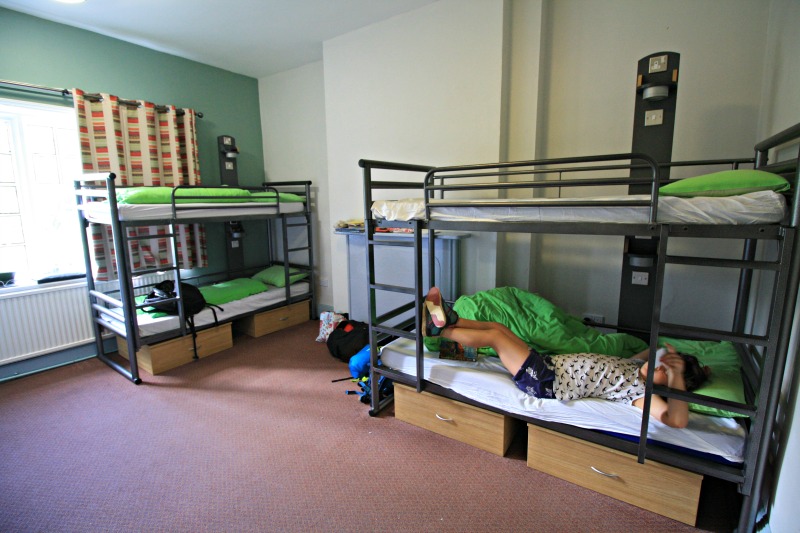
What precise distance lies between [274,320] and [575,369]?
314 centimetres

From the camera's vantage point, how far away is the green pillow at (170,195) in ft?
9.54

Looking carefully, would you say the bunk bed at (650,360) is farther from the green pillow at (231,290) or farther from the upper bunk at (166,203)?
the green pillow at (231,290)

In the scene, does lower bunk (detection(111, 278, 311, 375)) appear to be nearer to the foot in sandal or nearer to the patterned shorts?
the foot in sandal

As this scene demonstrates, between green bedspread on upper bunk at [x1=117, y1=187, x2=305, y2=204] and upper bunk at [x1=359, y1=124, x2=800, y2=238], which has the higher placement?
green bedspread on upper bunk at [x1=117, y1=187, x2=305, y2=204]

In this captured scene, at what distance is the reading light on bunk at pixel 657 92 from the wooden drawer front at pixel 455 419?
1993mm

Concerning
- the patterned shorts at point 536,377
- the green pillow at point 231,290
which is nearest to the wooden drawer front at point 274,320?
the green pillow at point 231,290

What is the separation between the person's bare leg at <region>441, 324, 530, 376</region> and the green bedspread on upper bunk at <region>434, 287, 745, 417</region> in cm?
22

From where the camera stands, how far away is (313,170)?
445cm

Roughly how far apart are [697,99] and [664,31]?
500 millimetres

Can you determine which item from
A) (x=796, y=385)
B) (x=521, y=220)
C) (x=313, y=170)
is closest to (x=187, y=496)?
(x=521, y=220)

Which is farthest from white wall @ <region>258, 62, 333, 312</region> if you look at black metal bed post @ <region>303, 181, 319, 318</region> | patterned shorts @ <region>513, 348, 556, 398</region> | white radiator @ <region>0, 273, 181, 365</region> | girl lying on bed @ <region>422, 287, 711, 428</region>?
patterned shorts @ <region>513, 348, 556, 398</region>

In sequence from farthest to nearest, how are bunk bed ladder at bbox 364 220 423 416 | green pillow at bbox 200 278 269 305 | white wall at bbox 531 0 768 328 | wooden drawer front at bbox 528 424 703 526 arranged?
green pillow at bbox 200 278 269 305 < white wall at bbox 531 0 768 328 < bunk bed ladder at bbox 364 220 423 416 < wooden drawer front at bbox 528 424 703 526

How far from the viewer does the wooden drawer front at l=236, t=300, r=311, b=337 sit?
4.01 m

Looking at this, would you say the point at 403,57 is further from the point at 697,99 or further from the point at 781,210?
the point at 781,210
